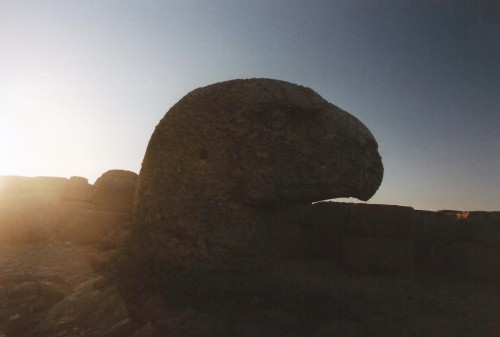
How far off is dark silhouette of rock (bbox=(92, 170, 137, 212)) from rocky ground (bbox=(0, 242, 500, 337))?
5.09m

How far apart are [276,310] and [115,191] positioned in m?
7.97

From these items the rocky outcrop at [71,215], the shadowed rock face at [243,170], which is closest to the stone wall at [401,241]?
the shadowed rock face at [243,170]

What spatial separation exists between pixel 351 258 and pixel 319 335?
268 cm

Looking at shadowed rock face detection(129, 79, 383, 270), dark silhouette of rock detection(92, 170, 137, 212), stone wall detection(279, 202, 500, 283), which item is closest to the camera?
shadowed rock face detection(129, 79, 383, 270)

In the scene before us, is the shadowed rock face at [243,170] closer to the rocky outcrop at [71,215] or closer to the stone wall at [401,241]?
the stone wall at [401,241]

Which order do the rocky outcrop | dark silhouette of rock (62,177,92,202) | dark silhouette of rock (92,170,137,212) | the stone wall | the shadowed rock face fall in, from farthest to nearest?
dark silhouette of rock (62,177,92,202)
dark silhouette of rock (92,170,137,212)
the rocky outcrop
the stone wall
the shadowed rock face

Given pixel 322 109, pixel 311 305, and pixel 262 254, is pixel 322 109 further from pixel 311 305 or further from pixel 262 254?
pixel 311 305

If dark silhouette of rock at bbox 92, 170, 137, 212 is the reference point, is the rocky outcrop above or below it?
below

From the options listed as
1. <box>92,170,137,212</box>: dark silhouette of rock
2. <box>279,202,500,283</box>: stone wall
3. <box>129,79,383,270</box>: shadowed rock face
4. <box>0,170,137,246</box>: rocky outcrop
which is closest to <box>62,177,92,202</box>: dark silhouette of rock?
<box>0,170,137,246</box>: rocky outcrop

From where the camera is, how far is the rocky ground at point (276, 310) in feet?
9.50

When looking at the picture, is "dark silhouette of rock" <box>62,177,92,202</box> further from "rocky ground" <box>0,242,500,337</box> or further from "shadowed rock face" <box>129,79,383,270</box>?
"shadowed rock face" <box>129,79,383,270</box>

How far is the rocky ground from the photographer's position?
2.90 meters

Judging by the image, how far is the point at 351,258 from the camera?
5316mm

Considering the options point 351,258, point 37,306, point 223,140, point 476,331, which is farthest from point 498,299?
point 37,306
